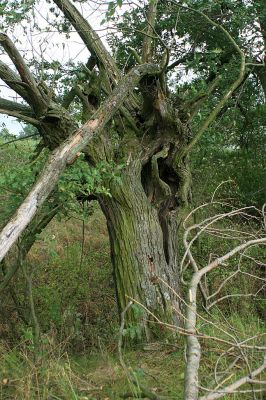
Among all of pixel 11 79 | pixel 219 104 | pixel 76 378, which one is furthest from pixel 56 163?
pixel 219 104

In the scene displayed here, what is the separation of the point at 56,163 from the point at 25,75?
154 centimetres

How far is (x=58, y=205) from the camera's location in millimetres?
4750

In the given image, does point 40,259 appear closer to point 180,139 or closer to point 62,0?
point 180,139

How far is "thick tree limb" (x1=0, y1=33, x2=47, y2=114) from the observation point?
4.39 meters

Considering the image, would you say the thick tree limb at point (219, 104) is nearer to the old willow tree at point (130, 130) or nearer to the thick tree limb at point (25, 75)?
the old willow tree at point (130, 130)

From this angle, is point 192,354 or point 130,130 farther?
point 130,130

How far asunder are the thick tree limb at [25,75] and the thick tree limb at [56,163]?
92 cm

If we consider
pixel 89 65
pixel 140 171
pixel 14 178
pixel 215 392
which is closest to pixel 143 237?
pixel 140 171

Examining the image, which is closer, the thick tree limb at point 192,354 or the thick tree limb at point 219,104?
the thick tree limb at point 192,354

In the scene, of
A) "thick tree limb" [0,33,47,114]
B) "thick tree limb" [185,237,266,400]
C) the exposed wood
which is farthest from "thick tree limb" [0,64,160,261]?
"thick tree limb" [185,237,266,400]

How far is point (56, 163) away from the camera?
3.63 meters

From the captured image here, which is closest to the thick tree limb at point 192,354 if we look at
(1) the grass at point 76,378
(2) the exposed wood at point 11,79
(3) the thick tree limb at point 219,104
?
(1) the grass at point 76,378

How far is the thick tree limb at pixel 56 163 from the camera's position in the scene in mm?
3018

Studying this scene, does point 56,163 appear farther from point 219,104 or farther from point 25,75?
point 219,104
